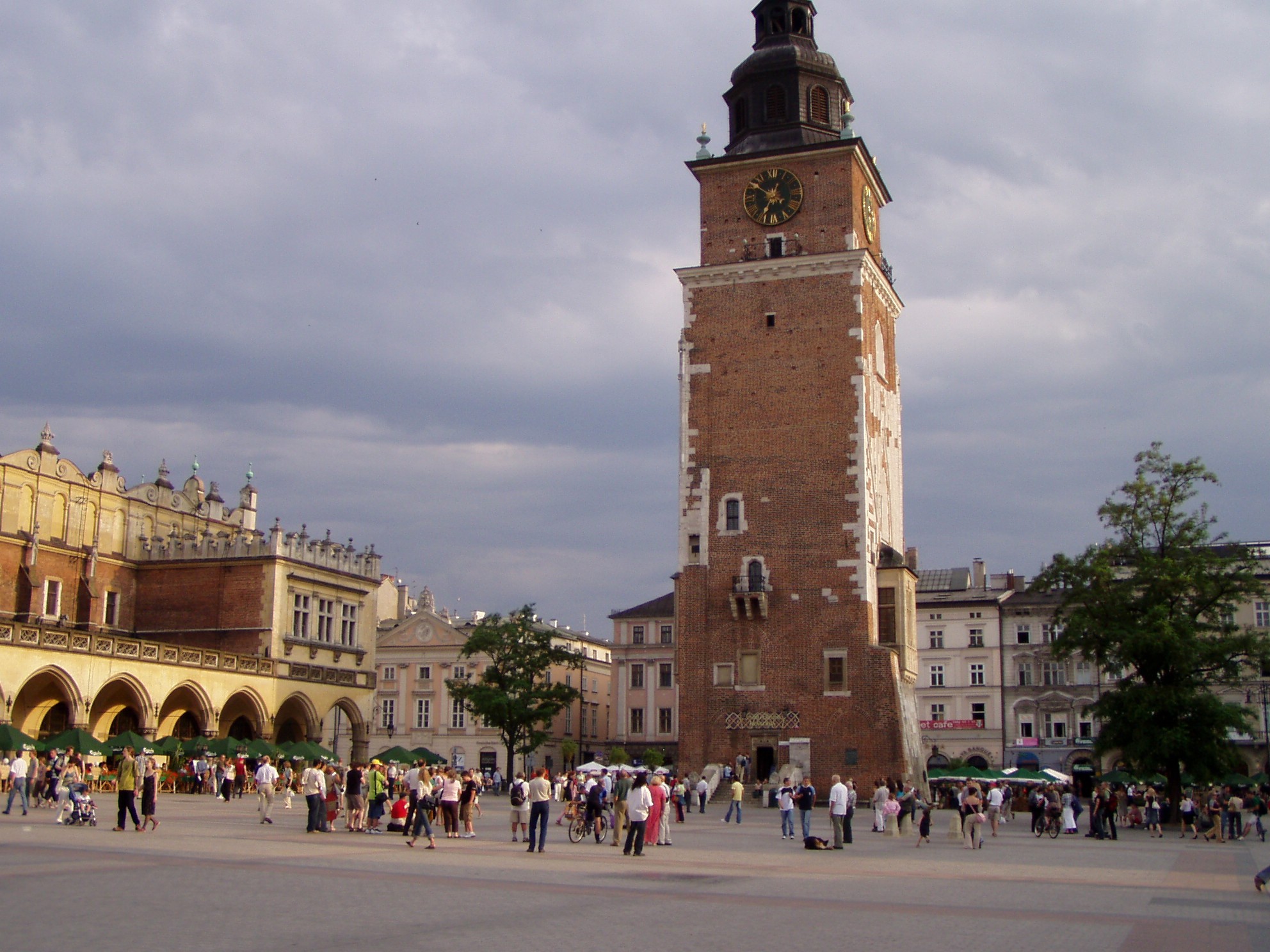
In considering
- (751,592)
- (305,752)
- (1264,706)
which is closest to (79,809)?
(305,752)

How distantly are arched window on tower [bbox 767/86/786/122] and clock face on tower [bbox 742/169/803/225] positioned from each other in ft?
7.97

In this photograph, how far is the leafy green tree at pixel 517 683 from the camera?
58.8 m

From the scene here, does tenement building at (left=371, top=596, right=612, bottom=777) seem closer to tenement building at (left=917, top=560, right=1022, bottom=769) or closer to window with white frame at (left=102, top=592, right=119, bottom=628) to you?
tenement building at (left=917, top=560, right=1022, bottom=769)

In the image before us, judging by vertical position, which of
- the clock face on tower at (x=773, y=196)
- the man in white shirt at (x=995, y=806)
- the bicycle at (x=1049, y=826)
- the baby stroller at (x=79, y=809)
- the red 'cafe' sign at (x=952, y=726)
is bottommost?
the bicycle at (x=1049, y=826)

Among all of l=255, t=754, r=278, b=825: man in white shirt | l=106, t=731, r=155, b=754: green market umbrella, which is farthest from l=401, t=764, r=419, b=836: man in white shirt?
l=106, t=731, r=155, b=754: green market umbrella

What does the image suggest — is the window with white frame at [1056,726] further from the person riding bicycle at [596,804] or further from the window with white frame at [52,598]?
the person riding bicycle at [596,804]

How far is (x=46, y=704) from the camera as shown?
45031 mm

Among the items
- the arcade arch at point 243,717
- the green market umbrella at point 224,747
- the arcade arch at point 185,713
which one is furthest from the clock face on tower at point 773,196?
the arcade arch at point 185,713

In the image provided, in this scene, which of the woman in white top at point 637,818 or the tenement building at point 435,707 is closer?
the woman in white top at point 637,818

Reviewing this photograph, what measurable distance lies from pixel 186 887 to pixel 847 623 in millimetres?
35883

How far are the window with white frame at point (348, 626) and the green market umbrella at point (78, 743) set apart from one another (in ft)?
67.8

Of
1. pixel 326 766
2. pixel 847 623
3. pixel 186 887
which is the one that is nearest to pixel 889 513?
pixel 847 623

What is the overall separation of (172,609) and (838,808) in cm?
3679

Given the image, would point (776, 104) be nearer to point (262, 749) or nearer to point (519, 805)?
point (262, 749)
